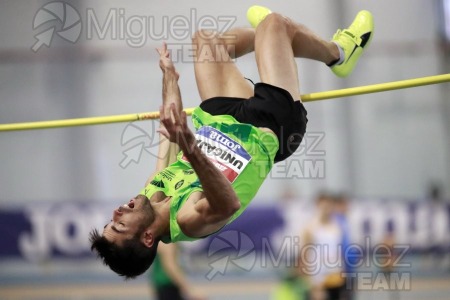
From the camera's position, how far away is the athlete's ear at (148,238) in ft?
14.3

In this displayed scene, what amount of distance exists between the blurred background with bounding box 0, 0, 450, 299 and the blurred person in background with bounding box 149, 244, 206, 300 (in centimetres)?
190

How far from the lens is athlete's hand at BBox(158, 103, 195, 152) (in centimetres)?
362

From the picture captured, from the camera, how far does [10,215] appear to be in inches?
382

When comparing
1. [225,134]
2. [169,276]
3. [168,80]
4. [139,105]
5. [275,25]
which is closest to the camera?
[168,80]

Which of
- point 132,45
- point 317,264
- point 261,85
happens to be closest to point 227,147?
point 261,85

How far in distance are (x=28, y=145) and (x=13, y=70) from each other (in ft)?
2.89

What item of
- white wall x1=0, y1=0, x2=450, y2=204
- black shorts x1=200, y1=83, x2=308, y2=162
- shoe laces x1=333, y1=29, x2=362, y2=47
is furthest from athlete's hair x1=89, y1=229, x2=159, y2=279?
white wall x1=0, y1=0, x2=450, y2=204

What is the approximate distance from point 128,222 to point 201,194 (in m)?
0.39

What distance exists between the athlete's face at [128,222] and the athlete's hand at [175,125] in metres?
0.77

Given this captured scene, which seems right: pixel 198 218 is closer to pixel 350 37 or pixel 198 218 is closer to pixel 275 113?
pixel 275 113

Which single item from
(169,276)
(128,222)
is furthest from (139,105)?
(128,222)

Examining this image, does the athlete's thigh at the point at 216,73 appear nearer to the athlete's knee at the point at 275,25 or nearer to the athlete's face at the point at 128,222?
the athlete's knee at the point at 275,25

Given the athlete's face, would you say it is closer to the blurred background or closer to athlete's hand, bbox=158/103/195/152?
athlete's hand, bbox=158/103/195/152

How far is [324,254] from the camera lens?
768 centimetres
